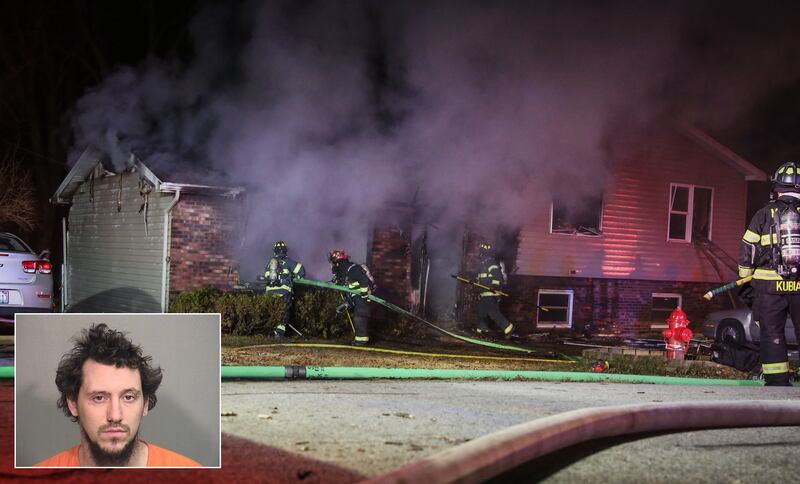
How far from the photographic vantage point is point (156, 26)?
25.9 metres

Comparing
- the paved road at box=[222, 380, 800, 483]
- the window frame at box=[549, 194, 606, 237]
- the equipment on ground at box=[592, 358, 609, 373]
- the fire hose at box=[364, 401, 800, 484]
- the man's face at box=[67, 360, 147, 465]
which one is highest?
the window frame at box=[549, 194, 606, 237]

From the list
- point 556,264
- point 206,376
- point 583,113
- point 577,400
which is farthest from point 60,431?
point 556,264

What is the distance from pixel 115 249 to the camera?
14.9m

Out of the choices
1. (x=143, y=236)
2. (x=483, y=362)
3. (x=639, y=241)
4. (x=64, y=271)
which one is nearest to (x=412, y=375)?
(x=483, y=362)

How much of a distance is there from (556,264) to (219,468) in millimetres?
12954

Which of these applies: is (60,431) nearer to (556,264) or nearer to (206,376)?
(206,376)

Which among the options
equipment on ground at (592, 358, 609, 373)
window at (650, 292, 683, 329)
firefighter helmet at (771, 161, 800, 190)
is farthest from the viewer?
window at (650, 292, 683, 329)

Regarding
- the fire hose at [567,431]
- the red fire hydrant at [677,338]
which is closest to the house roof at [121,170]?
the red fire hydrant at [677,338]

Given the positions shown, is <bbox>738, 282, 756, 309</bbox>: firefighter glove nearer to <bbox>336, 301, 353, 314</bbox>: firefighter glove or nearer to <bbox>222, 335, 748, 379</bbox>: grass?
<bbox>222, 335, 748, 379</bbox>: grass

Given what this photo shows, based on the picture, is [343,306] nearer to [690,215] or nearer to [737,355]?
[737,355]

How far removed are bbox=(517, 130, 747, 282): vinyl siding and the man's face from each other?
41.5 ft

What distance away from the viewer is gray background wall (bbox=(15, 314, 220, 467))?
11.5 ft

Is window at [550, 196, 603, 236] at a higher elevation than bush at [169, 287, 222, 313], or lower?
higher

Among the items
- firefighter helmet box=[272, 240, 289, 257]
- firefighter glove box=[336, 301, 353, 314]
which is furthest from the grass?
firefighter helmet box=[272, 240, 289, 257]
